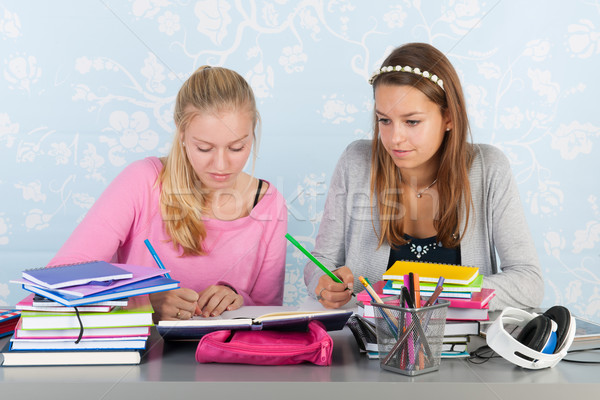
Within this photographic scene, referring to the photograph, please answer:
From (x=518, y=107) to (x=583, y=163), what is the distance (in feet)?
1.10

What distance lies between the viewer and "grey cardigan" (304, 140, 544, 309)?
1.45 metres

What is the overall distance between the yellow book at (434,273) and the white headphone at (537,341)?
0.09m

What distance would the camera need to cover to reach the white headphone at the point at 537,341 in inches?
32.4

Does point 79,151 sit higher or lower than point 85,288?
higher

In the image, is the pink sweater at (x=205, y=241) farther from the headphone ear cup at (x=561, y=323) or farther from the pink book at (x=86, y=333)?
the headphone ear cup at (x=561, y=323)

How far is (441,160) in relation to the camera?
1.56m

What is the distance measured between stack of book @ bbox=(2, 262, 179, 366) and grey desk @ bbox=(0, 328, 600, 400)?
37 mm

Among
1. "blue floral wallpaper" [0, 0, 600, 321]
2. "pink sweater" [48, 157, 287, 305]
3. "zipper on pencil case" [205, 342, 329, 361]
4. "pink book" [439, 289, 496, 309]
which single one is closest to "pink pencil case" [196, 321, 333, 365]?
"zipper on pencil case" [205, 342, 329, 361]

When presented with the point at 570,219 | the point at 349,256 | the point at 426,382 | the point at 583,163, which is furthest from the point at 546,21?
the point at 426,382

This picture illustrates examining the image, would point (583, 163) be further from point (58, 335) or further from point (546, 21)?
point (58, 335)

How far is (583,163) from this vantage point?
2.20 meters

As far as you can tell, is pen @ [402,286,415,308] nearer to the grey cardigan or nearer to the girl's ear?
the grey cardigan

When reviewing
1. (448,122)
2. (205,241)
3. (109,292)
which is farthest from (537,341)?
(205,241)

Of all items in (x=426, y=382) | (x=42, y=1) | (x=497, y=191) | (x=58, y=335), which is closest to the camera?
(x=426, y=382)
